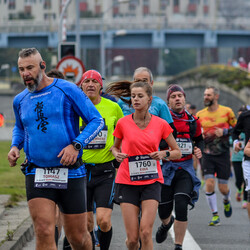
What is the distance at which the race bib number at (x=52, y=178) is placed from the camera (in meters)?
6.06

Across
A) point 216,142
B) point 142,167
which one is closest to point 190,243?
point 142,167

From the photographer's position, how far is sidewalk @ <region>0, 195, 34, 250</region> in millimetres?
8388

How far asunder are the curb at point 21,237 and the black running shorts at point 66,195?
1.93m

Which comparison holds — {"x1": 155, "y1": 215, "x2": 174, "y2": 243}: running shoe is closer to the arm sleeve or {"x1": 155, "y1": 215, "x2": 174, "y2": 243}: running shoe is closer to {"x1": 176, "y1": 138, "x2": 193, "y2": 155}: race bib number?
{"x1": 176, "y1": 138, "x2": 193, "y2": 155}: race bib number

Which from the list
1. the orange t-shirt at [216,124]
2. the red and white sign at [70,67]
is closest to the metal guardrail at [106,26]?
the red and white sign at [70,67]

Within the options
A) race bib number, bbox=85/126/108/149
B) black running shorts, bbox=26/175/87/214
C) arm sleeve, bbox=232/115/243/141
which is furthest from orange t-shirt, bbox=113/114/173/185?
arm sleeve, bbox=232/115/243/141

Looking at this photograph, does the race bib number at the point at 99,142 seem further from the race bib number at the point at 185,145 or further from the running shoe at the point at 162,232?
the running shoe at the point at 162,232

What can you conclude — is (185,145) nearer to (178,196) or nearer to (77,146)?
(178,196)

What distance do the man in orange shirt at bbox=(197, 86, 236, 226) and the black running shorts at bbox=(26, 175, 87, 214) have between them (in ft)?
18.8

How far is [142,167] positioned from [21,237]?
2309mm

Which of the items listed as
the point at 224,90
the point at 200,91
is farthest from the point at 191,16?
the point at 224,90

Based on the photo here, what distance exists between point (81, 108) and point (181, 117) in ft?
9.66

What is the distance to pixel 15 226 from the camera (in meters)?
9.55

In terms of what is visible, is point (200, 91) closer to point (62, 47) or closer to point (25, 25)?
point (25, 25)
